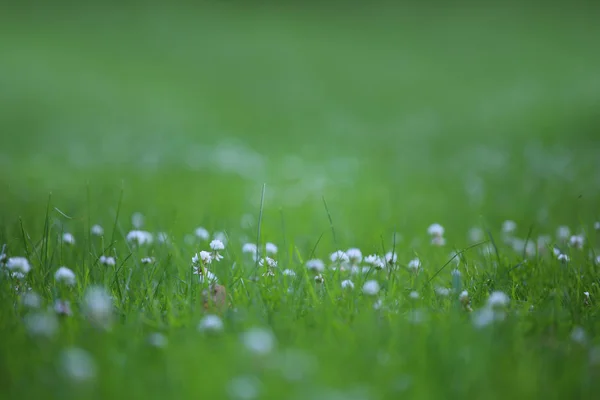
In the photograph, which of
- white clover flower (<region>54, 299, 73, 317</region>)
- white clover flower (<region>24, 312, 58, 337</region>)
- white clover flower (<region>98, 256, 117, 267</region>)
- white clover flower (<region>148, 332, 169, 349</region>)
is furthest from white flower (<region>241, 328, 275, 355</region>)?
white clover flower (<region>98, 256, 117, 267</region>)

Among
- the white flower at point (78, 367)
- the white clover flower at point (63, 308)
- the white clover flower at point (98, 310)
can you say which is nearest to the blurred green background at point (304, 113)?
the white clover flower at point (63, 308)

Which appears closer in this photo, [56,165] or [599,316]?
[599,316]

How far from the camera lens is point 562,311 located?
2.54 metres

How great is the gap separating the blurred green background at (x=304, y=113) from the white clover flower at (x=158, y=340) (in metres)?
1.52

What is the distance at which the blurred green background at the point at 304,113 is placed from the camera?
20.5 feet

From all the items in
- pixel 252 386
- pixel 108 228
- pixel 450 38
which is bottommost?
pixel 252 386

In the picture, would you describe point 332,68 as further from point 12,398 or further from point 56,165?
point 12,398

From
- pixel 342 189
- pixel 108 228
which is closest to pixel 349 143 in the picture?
pixel 342 189

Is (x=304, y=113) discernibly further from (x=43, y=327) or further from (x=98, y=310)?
(x=43, y=327)

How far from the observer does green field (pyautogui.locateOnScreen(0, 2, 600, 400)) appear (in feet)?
6.45

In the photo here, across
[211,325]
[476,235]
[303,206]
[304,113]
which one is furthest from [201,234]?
[304,113]

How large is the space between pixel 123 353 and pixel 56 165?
7397 mm

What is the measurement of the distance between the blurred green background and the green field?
7cm

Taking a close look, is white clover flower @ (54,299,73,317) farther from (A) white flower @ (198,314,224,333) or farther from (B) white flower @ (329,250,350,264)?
(B) white flower @ (329,250,350,264)
